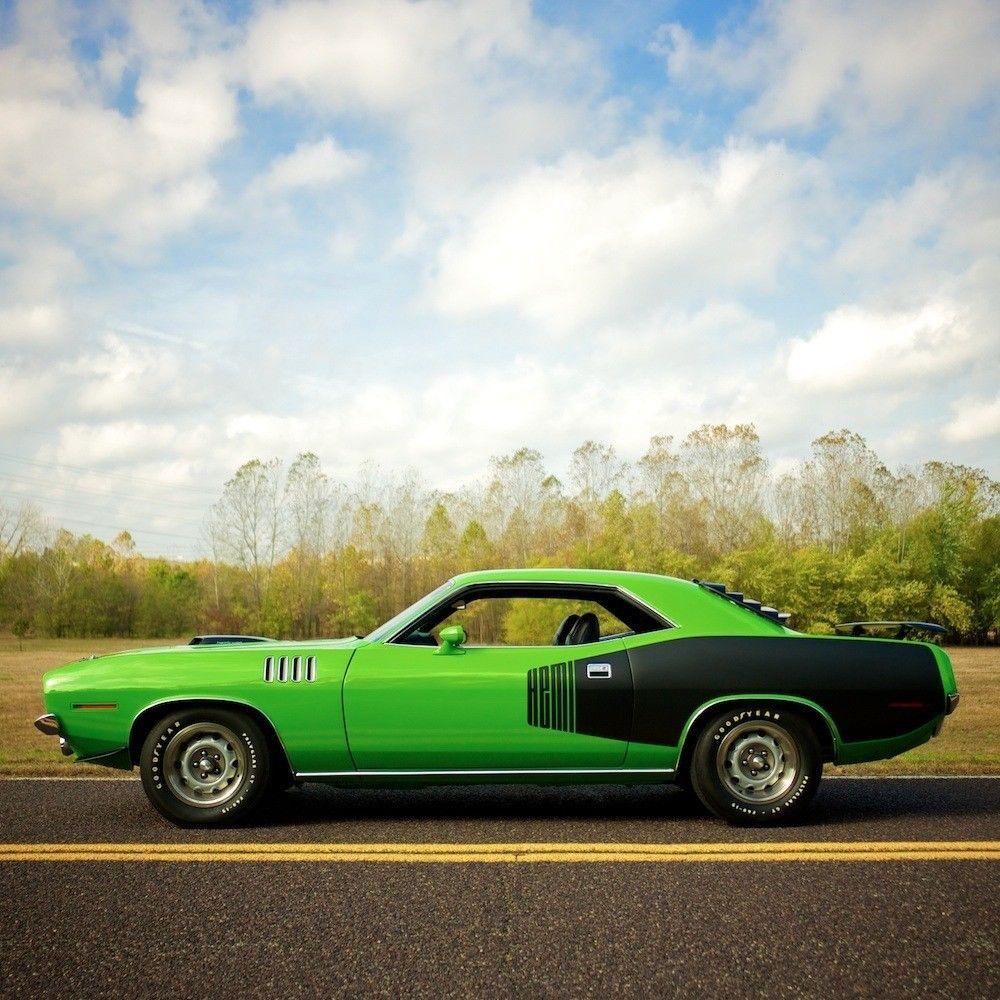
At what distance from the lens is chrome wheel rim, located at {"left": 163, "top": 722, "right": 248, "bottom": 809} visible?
5594mm

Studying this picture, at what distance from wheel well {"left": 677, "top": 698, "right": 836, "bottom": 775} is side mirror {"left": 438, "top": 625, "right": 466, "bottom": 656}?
145 cm

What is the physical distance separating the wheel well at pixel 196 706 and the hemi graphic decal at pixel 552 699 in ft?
4.92

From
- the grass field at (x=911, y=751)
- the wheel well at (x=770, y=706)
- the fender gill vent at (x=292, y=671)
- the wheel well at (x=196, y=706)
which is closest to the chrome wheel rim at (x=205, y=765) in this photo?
the wheel well at (x=196, y=706)

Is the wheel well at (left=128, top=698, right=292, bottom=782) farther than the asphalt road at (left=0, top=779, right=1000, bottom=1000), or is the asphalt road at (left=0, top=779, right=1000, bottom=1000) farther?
the wheel well at (left=128, top=698, right=292, bottom=782)

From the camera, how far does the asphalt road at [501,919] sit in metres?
3.23

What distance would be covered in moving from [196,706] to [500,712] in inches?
Result: 72.0

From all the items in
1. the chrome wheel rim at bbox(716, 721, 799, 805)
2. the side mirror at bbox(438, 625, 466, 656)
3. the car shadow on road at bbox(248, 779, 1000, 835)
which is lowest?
the car shadow on road at bbox(248, 779, 1000, 835)

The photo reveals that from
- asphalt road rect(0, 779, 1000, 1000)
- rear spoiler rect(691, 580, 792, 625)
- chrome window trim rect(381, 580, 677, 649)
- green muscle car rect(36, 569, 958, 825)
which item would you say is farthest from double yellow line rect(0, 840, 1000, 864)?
rear spoiler rect(691, 580, 792, 625)

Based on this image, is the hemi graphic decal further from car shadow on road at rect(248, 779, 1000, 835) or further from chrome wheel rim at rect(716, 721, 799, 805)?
chrome wheel rim at rect(716, 721, 799, 805)

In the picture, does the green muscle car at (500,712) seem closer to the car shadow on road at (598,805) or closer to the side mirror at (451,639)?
the side mirror at (451,639)

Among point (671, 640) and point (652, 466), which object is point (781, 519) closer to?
point (652, 466)

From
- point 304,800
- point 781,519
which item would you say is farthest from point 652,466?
point 304,800

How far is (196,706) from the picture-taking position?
18.7ft

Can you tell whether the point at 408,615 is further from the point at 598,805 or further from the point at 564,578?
the point at 598,805
